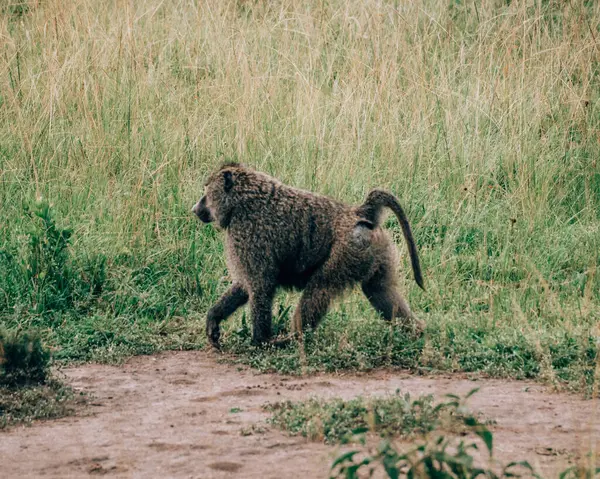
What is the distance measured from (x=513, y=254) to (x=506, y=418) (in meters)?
2.61

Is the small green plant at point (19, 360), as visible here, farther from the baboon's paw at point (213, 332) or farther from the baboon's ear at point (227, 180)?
the baboon's ear at point (227, 180)

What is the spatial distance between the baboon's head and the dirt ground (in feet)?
2.94

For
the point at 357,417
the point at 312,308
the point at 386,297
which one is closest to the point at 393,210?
the point at 386,297

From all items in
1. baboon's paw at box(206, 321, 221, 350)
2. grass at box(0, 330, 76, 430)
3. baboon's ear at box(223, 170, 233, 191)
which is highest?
baboon's ear at box(223, 170, 233, 191)

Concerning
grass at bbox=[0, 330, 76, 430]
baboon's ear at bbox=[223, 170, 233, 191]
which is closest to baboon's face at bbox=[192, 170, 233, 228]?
baboon's ear at bbox=[223, 170, 233, 191]

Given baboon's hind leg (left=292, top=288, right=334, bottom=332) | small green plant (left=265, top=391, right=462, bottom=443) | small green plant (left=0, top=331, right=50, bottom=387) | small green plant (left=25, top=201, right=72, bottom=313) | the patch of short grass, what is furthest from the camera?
small green plant (left=25, top=201, right=72, bottom=313)

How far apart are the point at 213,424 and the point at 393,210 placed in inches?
73.2

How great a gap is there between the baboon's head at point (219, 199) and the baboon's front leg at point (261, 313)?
0.58m

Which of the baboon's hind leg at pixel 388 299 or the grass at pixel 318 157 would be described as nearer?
the baboon's hind leg at pixel 388 299

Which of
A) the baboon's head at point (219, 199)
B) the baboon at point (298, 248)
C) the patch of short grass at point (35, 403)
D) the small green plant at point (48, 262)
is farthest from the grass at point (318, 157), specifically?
the patch of short grass at point (35, 403)

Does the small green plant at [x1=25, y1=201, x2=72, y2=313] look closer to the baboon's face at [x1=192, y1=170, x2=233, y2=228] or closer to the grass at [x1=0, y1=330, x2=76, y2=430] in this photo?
the baboon's face at [x1=192, y1=170, x2=233, y2=228]

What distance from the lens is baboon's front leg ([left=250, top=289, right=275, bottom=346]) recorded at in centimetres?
571

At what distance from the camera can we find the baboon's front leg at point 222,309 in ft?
19.2

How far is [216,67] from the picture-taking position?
9.21 metres
